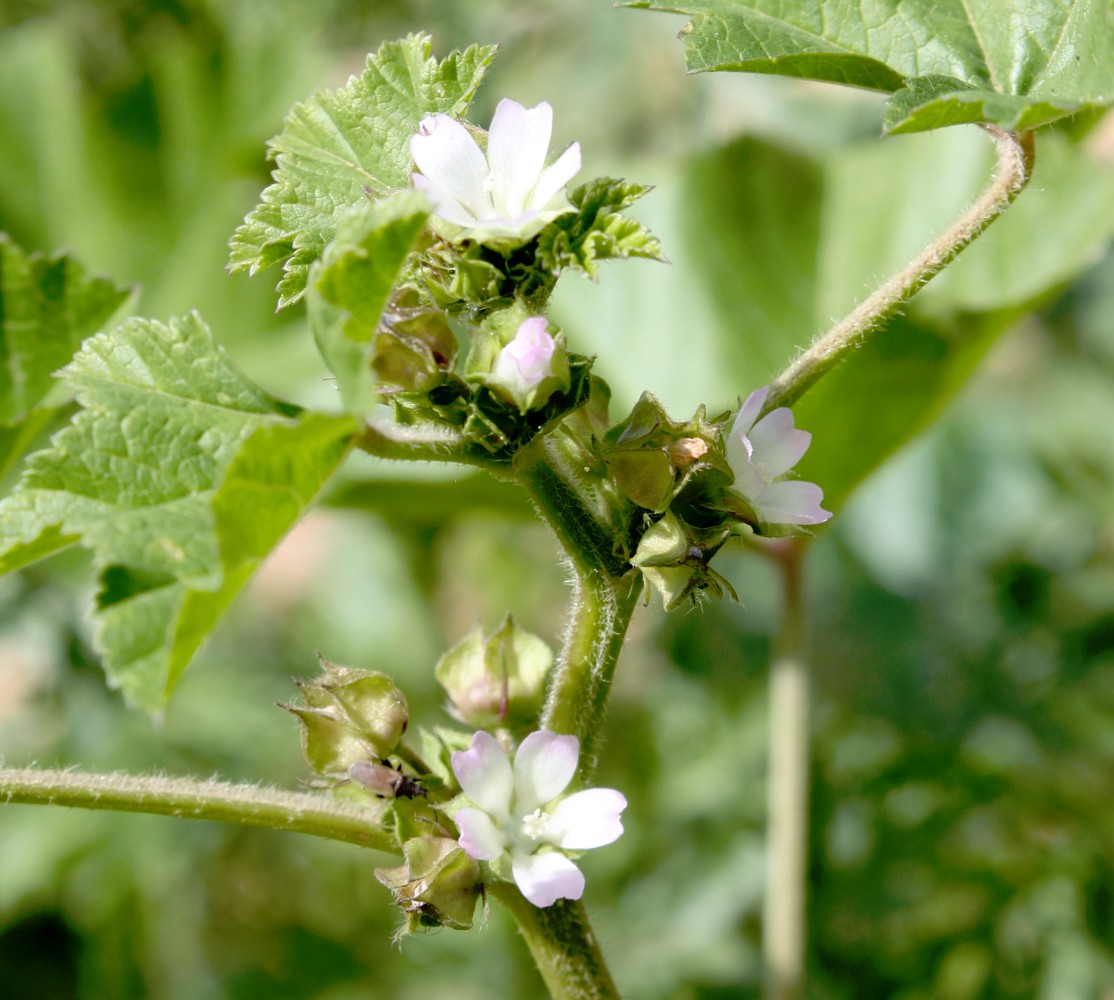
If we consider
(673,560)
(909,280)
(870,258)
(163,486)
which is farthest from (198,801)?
(870,258)

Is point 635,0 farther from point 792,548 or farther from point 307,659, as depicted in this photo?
point 307,659

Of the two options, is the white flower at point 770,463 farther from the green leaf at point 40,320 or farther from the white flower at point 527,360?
the green leaf at point 40,320

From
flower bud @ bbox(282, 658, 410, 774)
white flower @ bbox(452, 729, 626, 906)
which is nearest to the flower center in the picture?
white flower @ bbox(452, 729, 626, 906)

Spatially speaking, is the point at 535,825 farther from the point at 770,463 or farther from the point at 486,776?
the point at 770,463

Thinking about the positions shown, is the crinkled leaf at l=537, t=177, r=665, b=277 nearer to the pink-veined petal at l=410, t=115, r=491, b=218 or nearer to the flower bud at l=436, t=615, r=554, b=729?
the pink-veined petal at l=410, t=115, r=491, b=218

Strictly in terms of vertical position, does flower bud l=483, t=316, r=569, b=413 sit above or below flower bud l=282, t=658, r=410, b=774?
above
